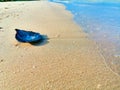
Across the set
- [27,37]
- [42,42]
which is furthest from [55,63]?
[27,37]

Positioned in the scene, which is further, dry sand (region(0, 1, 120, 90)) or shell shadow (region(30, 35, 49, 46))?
shell shadow (region(30, 35, 49, 46))

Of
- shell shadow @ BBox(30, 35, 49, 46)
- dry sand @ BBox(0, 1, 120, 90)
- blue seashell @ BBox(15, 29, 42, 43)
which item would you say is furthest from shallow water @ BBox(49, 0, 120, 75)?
blue seashell @ BBox(15, 29, 42, 43)

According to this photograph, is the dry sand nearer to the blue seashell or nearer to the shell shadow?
the shell shadow

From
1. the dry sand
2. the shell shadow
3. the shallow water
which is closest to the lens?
the dry sand

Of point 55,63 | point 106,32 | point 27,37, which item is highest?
point 55,63

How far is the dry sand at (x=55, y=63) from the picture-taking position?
5.68m

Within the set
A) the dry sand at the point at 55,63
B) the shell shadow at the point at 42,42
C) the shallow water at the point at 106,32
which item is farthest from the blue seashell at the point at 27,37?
the shallow water at the point at 106,32

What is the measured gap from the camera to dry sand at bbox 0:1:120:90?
5.68m

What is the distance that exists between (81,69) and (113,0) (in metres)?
14.2

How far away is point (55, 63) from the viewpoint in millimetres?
6898

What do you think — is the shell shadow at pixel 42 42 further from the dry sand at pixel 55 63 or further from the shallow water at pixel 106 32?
the shallow water at pixel 106 32

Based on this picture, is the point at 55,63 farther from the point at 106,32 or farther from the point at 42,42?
the point at 106,32

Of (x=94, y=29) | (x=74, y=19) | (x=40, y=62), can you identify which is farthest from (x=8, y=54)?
(x=74, y=19)

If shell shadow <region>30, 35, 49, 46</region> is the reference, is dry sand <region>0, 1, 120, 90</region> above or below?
above
